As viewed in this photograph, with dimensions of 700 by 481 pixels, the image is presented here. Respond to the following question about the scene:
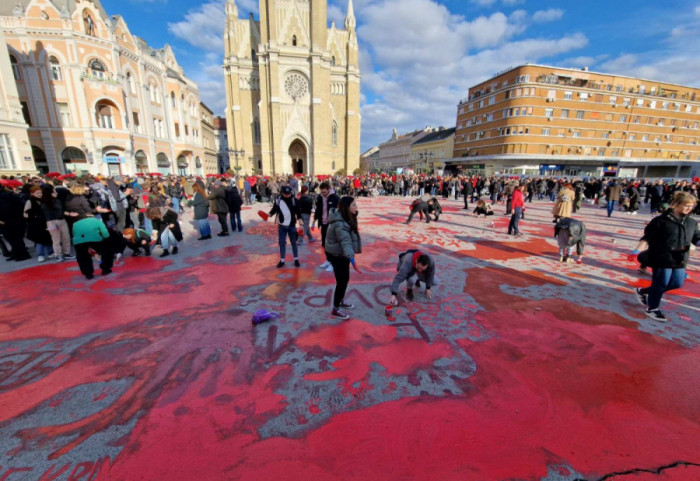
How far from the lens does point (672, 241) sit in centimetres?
389

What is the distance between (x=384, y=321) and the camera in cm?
424

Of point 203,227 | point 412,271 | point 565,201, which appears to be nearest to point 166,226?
point 203,227

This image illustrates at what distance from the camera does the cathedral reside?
37.0 m

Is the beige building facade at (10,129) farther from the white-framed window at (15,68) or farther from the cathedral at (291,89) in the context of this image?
the cathedral at (291,89)

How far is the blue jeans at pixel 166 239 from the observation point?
7328 mm

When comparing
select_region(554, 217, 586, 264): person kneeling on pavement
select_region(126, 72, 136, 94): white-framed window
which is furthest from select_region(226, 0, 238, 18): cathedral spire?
select_region(554, 217, 586, 264): person kneeling on pavement

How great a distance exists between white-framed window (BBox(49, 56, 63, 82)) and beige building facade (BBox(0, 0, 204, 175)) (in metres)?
0.07

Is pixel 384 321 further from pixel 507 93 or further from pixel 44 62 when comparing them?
pixel 507 93

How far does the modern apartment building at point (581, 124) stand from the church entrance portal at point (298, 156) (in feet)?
99.8

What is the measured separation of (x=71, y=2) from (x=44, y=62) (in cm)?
636

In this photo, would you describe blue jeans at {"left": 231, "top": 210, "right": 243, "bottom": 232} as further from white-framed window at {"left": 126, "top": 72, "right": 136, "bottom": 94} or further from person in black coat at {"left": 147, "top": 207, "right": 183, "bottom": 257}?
white-framed window at {"left": 126, "top": 72, "right": 136, "bottom": 94}

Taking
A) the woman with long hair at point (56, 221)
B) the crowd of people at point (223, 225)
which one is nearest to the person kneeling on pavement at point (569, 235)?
the crowd of people at point (223, 225)

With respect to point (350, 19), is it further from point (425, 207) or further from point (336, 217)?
point (336, 217)

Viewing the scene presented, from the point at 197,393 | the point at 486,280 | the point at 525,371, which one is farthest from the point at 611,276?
the point at 197,393
